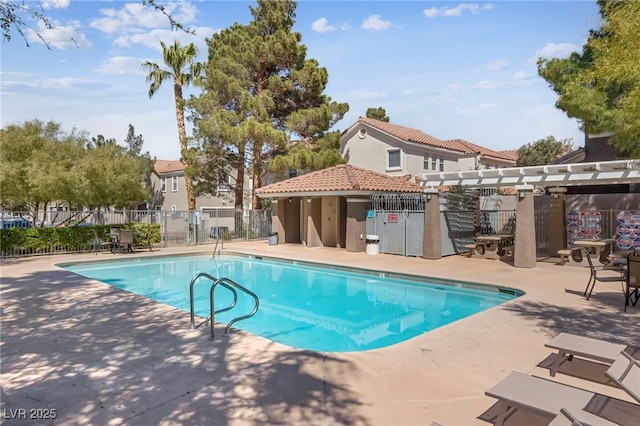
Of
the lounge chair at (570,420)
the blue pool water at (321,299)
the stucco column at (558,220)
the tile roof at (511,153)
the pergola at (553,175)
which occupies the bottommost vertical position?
the blue pool water at (321,299)

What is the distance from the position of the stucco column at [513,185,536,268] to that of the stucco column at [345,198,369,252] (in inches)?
285

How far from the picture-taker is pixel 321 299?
12672 mm

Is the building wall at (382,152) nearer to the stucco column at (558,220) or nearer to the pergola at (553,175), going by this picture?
the pergola at (553,175)

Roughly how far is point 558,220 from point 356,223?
340 inches

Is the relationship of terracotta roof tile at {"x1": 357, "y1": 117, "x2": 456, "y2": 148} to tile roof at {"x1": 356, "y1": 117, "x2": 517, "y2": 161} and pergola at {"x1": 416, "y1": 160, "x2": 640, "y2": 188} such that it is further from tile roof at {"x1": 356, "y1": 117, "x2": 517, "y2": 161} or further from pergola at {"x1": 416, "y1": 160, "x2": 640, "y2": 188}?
pergola at {"x1": 416, "y1": 160, "x2": 640, "y2": 188}

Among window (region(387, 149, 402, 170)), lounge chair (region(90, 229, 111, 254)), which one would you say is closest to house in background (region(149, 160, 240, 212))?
window (region(387, 149, 402, 170))

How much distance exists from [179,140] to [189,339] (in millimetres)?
23262

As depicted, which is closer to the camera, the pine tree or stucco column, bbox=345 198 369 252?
stucco column, bbox=345 198 369 252

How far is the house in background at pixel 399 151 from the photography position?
29.8 meters

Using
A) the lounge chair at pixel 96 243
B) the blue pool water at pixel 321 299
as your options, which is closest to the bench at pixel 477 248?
the blue pool water at pixel 321 299

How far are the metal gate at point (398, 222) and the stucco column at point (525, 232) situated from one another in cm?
406

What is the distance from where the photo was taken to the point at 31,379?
17.4 ft

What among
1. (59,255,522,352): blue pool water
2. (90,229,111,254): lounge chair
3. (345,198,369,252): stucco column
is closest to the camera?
(59,255,522,352): blue pool water

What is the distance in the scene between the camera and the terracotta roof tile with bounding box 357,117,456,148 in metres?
29.6
